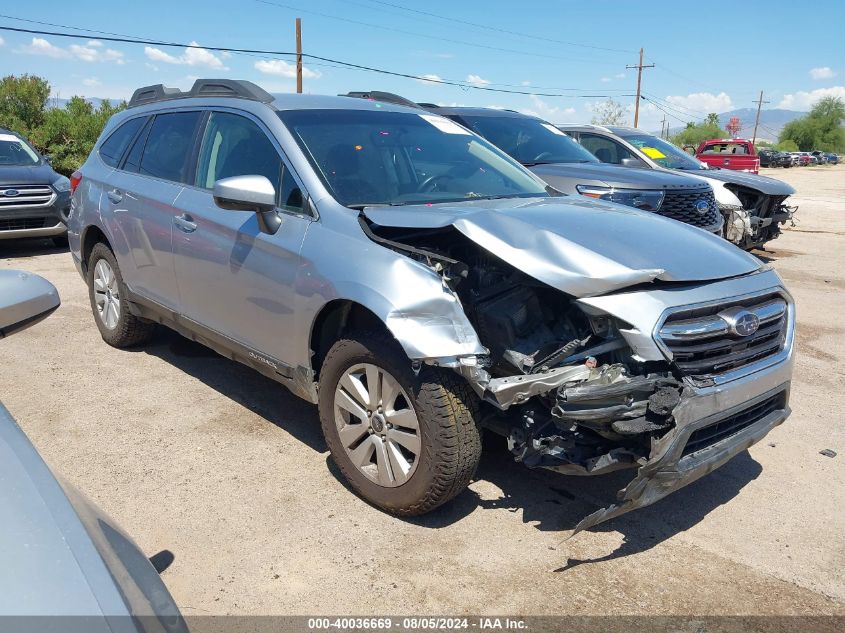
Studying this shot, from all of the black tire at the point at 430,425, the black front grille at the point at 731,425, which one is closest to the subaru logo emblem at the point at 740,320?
the black front grille at the point at 731,425

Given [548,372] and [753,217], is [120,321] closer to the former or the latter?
[548,372]

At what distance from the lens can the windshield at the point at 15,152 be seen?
11.0 m

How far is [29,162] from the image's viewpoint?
11.2 m

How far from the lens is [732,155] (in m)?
22.9

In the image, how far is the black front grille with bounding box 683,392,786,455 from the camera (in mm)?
2904

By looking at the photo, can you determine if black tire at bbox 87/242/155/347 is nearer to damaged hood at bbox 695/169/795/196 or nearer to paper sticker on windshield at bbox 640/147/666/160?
paper sticker on windshield at bbox 640/147/666/160

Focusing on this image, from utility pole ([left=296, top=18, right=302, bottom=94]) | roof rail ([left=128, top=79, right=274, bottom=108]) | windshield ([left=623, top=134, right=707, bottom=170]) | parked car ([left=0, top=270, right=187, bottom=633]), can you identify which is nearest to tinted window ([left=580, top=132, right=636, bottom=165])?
windshield ([left=623, top=134, right=707, bottom=170])

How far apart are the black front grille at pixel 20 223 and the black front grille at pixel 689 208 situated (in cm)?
861

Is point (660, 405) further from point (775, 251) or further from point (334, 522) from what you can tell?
point (775, 251)

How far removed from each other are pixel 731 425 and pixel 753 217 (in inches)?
304

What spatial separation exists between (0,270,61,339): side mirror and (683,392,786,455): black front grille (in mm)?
2360

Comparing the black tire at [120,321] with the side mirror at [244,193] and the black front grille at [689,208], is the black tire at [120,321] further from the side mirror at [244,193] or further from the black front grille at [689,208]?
the black front grille at [689,208]

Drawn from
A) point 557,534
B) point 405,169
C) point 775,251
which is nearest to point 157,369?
point 405,169

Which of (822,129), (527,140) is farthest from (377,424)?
(822,129)
